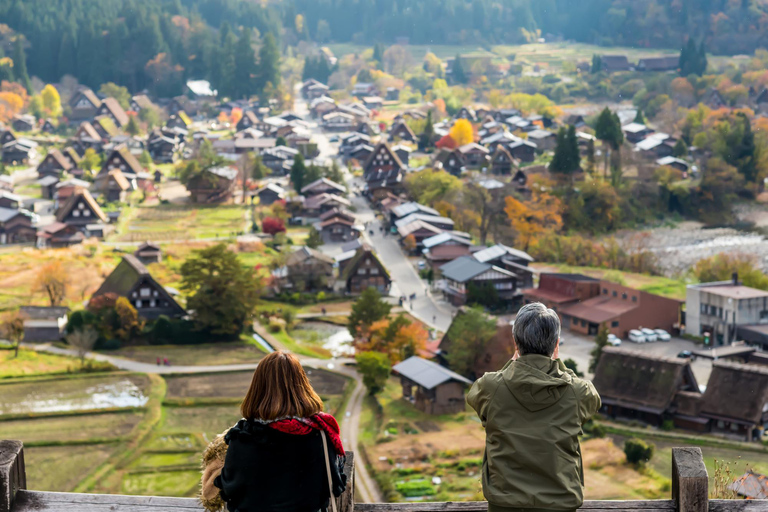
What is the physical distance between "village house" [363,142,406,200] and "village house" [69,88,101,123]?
834 inches

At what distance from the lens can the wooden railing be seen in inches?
110

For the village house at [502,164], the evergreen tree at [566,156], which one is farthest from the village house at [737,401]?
the village house at [502,164]

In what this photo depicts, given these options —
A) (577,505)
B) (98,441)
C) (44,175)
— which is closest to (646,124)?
(44,175)

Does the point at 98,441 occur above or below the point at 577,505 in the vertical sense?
below

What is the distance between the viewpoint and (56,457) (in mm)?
13789

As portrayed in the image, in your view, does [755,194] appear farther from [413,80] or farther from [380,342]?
[413,80]

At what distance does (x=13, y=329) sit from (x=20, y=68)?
134 ft

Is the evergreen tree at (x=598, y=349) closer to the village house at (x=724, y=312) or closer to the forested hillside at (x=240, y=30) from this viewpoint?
the village house at (x=724, y=312)

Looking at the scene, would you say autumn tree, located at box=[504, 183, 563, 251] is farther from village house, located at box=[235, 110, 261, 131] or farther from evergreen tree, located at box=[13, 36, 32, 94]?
evergreen tree, located at box=[13, 36, 32, 94]

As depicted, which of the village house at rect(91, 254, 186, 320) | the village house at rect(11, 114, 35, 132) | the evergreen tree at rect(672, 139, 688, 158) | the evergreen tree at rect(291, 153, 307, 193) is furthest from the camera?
the village house at rect(11, 114, 35, 132)

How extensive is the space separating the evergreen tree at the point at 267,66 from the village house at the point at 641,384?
43.9 m

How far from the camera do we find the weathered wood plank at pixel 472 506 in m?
2.89

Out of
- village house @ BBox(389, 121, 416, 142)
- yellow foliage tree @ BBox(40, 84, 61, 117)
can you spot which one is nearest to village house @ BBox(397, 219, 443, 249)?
village house @ BBox(389, 121, 416, 142)

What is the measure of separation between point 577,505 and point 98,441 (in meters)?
13.1
